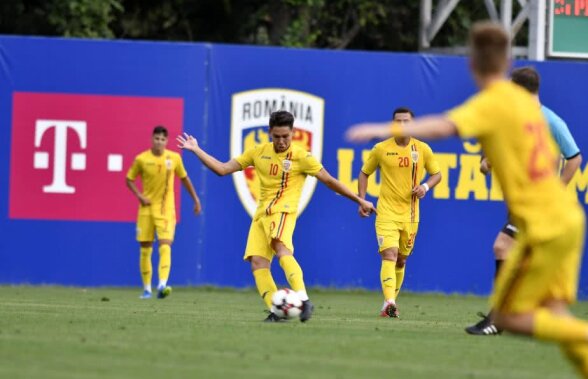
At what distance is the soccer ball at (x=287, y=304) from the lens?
11938 mm

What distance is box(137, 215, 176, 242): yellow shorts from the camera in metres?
18.1

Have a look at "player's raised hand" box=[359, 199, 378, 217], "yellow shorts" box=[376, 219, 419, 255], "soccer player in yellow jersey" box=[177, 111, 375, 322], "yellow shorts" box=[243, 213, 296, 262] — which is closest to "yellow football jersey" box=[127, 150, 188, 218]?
"yellow shorts" box=[376, 219, 419, 255]

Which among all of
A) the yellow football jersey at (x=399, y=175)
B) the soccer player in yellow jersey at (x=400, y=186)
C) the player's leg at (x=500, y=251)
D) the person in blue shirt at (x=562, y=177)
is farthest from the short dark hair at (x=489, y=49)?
the yellow football jersey at (x=399, y=175)

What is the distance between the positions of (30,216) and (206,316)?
671 centimetres

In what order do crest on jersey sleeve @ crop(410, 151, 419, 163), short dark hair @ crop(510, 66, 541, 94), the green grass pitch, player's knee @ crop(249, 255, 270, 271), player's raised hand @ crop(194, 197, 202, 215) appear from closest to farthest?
the green grass pitch → short dark hair @ crop(510, 66, 541, 94) → player's knee @ crop(249, 255, 270, 271) → crest on jersey sleeve @ crop(410, 151, 419, 163) → player's raised hand @ crop(194, 197, 202, 215)

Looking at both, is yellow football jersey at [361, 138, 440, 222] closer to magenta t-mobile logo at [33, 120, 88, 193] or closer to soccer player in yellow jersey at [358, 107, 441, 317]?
soccer player in yellow jersey at [358, 107, 441, 317]

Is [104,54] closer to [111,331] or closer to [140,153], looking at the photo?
[140,153]

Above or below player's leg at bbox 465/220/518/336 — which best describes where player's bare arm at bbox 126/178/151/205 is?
above

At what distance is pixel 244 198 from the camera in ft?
63.9

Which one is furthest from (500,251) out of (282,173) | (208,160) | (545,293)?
(545,293)

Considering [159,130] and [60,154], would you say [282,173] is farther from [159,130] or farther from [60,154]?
[60,154]

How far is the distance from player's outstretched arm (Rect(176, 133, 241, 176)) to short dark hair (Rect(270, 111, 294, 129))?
542 mm

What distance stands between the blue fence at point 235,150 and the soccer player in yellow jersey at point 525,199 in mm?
12521

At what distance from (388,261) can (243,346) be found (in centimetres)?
468
